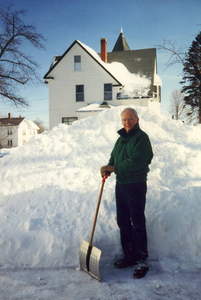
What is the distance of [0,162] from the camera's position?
6.83 metres

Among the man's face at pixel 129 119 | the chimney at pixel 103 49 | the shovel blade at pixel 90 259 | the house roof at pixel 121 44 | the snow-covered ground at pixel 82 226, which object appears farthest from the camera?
the house roof at pixel 121 44

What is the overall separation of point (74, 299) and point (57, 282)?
435mm

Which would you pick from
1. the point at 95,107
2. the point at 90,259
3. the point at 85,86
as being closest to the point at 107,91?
the point at 85,86

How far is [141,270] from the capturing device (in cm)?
310

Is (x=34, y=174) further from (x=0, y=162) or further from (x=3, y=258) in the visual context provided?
(x=3, y=258)

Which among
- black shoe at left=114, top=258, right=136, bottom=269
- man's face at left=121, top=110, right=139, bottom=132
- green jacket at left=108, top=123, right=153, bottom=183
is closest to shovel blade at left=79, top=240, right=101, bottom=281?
black shoe at left=114, top=258, right=136, bottom=269

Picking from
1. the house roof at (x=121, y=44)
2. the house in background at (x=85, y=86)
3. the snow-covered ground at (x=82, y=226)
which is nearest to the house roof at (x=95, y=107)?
the house in background at (x=85, y=86)

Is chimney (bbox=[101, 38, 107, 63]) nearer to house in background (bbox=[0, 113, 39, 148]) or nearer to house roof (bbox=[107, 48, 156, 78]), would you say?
house roof (bbox=[107, 48, 156, 78])

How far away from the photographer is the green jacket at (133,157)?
3.06 metres

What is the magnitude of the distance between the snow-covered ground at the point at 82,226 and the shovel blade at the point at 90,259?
8 cm

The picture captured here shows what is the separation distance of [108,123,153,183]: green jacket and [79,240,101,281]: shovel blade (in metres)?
0.99

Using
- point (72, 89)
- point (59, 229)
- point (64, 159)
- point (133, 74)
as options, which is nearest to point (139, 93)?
point (133, 74)

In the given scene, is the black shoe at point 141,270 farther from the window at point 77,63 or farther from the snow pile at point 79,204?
the window at point 77,63

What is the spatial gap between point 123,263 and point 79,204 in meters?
1.44
